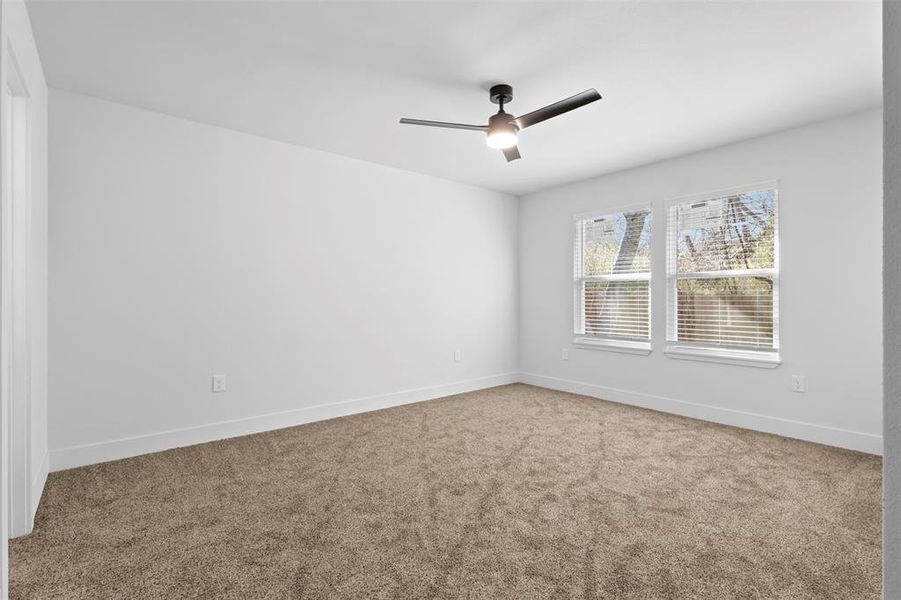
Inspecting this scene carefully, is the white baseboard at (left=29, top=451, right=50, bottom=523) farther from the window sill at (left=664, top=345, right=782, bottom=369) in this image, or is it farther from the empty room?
the window sill at (left=664, top=345, right=782, bottom=369)

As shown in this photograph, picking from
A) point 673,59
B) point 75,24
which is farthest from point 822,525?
point 75,24

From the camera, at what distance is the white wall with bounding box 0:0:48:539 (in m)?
2.09

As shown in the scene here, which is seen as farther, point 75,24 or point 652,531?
point 75,24

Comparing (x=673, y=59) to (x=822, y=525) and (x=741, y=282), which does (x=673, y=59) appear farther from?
(x=822, y=525)

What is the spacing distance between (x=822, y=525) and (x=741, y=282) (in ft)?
7.38

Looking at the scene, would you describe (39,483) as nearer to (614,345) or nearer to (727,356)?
(614,345)

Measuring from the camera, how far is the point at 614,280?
4.94 meters

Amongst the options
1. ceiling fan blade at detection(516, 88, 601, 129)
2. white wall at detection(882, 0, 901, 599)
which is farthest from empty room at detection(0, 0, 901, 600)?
ceiling fan blade at detection(516, 88, 601, 129)

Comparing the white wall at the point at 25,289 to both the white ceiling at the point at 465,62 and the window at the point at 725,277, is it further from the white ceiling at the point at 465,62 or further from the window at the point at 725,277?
the window at the point at 725,277

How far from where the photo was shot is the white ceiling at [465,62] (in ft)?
7.35

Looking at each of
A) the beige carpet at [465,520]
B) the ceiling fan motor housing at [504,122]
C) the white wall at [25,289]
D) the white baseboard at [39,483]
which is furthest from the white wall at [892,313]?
the white baseboard at [39,483]

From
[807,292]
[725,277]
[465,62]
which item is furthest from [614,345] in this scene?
[465,62]

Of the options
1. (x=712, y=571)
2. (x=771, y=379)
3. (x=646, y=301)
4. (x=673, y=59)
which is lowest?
(x=712, y=571)

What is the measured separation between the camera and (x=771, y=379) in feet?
12.3
